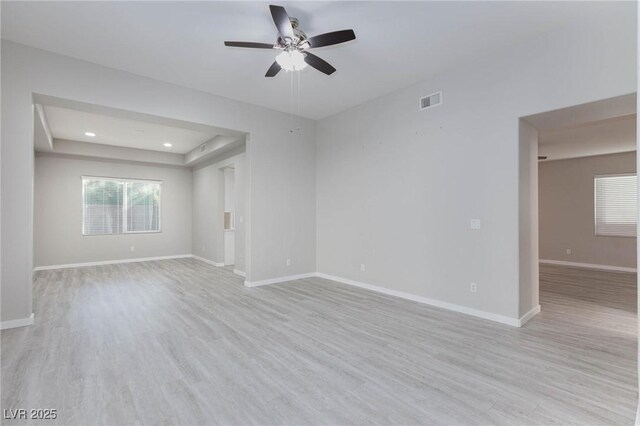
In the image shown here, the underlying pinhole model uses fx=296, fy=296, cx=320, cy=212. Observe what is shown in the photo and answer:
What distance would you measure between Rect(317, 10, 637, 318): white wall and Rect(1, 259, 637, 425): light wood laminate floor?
0.60 meters

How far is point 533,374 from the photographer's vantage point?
2363mm

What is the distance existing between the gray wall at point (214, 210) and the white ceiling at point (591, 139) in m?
5.51

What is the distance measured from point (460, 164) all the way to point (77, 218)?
8720 millimetres

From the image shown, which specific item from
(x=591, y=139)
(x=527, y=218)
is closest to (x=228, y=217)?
(x=527, y=218)

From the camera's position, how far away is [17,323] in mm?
3342

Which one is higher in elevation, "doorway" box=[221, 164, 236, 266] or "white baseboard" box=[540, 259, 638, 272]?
"doorway" box=[221, 164, 236, 266]

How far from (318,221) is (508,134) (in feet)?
12.0

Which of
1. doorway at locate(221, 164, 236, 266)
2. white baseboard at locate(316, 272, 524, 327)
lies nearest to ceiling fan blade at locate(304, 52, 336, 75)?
white baseboard at locate(316, 272, 524, 327)

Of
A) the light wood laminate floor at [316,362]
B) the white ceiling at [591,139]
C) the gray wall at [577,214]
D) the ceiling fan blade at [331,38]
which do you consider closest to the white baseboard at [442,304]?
the light wood laminate floor at [316,362]

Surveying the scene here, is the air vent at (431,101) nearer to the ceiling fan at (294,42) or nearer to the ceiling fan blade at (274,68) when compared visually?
the ceiling fan at (294,42)

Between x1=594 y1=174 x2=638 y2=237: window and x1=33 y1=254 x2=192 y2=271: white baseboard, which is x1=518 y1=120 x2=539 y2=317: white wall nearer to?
x1=594 y1=174 x2=638 y2=237: window

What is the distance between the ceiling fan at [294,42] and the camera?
257 centimetres

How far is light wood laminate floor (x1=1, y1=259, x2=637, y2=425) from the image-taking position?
195cm

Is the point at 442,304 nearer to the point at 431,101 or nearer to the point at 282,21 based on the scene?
the point at 431,101
